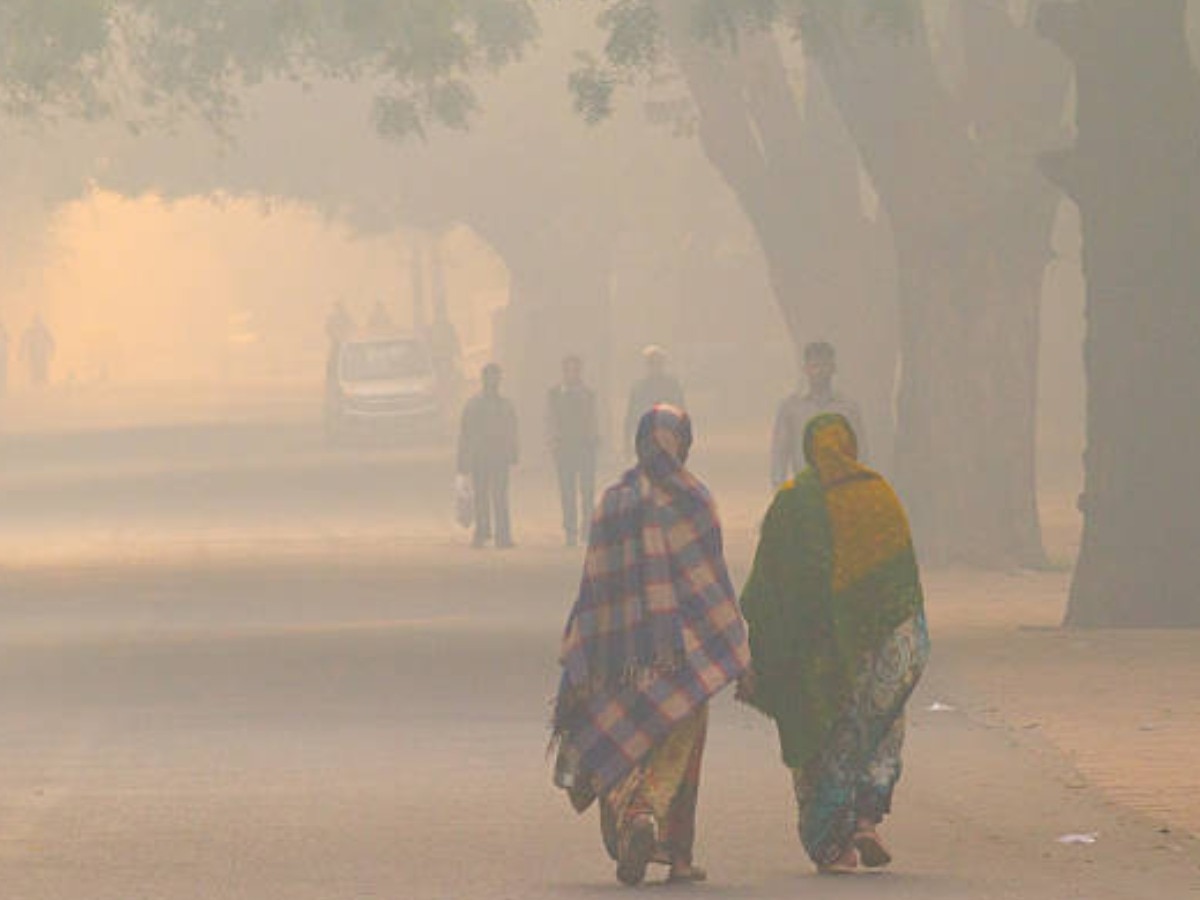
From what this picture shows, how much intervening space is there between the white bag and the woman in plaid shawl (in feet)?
65.4

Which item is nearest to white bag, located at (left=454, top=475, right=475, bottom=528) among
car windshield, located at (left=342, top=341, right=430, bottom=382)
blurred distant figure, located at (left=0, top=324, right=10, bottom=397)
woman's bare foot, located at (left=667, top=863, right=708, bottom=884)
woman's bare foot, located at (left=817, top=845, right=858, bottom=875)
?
woman's bare foot, located at (left=817, top=845, right=858, bottom=875)

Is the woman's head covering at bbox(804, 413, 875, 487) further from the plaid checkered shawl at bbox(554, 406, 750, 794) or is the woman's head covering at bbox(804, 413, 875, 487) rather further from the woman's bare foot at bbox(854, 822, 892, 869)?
the woman's bare foot at bbox(854, 822, 892, 869)

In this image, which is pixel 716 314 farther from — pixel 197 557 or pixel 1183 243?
pixel 1183 243

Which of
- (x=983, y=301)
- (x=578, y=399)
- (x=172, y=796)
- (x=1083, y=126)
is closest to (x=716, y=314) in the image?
(x=578, y=399)

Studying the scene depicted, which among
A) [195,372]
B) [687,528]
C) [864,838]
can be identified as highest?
[687,528]

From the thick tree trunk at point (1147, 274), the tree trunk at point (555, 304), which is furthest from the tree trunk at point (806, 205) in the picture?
the tree trunk at point (555, 304)

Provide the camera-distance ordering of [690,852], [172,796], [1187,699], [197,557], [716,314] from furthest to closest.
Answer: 1. [716,314]
2. [197,557]
3. [1187,699]
4. [172,796]
5. [690,852]

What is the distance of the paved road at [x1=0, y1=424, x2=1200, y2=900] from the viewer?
1080 cm

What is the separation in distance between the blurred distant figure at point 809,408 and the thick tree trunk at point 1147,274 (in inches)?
84.1

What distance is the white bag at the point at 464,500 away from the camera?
3094cm

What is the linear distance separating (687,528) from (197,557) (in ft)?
61.8

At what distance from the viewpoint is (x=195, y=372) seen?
129875 mm

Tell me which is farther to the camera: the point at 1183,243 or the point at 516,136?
the point at 516,136

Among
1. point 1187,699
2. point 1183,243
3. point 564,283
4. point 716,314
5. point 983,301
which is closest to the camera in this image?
point 1187,699
